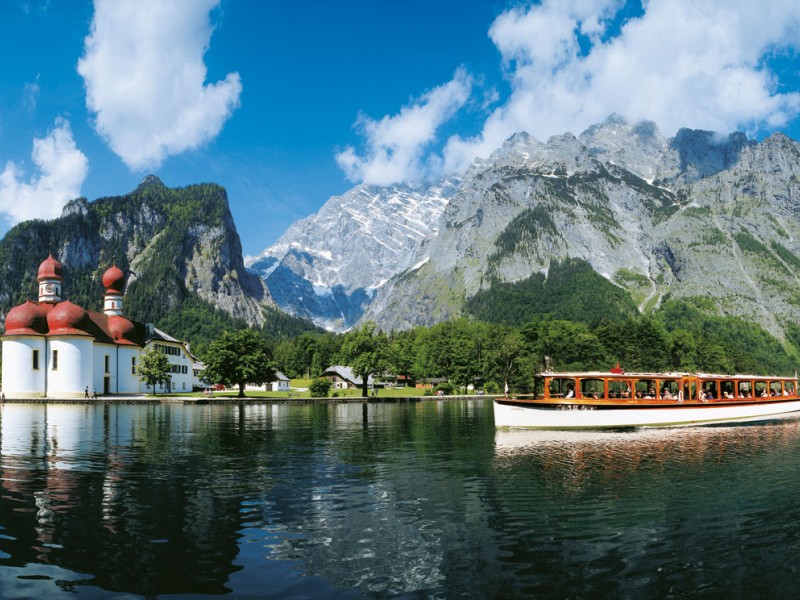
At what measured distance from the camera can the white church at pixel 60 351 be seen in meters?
117

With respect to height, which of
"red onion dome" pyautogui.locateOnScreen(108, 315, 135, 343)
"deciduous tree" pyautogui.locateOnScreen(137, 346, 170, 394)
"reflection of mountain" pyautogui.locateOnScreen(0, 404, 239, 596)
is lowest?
"reflection of mountain" pyautogui.locateOnScreen(0, 404, 239, 596)

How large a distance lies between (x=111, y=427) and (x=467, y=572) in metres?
50.1

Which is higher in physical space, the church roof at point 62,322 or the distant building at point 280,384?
the church roof at point 62,322

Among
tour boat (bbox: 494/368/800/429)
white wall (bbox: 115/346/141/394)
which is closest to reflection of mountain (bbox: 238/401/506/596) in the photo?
tour boat (bbox: 494/368/800/429)

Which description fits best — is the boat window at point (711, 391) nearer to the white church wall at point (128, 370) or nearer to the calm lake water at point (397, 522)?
the calm lake water at point (397, 522)

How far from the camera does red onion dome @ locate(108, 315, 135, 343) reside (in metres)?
134

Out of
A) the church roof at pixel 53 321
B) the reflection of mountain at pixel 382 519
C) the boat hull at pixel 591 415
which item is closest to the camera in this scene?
the reflection of mountain at pixel 382 519

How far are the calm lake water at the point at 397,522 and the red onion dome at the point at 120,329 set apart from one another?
324 feet

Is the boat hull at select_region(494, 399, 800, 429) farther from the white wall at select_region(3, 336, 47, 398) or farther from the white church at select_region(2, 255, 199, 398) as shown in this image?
the white wall at select_region(3, 336, 47, 398)

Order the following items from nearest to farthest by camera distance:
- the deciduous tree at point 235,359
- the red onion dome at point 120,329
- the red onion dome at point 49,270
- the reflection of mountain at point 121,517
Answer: the reflection of mountain at point 121,517 → the deciduous tree at point 235,359 → the red onion dome at point 49,270 → the red onion dome at point 120,329

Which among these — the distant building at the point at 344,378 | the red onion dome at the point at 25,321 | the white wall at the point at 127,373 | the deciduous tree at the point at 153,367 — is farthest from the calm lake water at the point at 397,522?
the distant building at the point at 344,378

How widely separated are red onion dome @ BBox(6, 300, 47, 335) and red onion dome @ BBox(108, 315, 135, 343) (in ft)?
49.8

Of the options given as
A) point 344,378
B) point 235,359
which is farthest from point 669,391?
point 344,378

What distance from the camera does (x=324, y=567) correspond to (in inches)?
662
